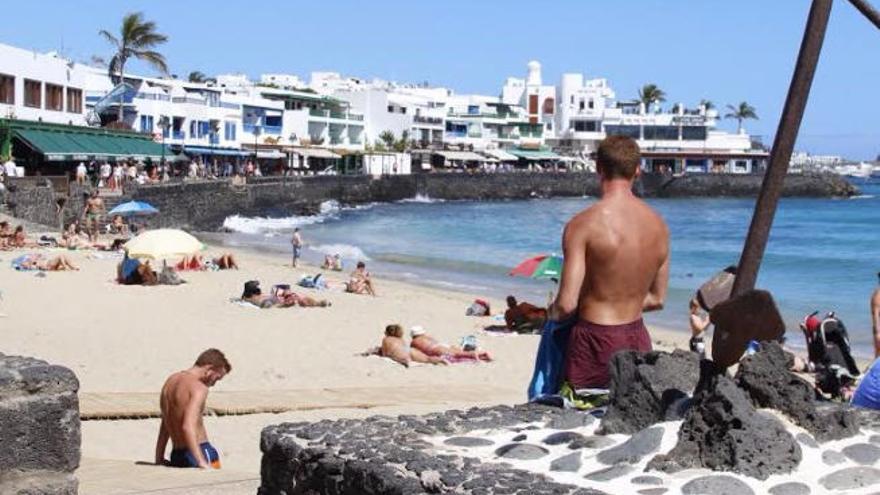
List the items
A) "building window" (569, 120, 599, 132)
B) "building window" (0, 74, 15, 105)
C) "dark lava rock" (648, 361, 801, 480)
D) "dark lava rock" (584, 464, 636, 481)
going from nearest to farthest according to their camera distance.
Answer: "dark lava rock" (648, 361, 801, 480), "dark lava rock" (584, 464, 636, 481), "building window" (0, 74, 15, 105), "building window" (569, 120, 599, 132)

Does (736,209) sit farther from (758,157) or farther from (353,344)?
(353,344)

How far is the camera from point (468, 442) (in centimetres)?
466

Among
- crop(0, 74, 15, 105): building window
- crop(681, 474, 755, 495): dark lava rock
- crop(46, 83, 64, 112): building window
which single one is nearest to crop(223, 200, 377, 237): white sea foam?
crop(46, 83, 64, 112): building window

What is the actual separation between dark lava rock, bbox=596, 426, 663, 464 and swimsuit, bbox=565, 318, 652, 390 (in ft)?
1.72

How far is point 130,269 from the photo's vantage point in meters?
23.0

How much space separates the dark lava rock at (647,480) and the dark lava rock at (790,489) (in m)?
0.33

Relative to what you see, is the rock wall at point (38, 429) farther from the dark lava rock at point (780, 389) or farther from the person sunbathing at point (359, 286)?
the person sunbathing at point (359, 286)

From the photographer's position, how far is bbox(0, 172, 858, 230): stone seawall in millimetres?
37625

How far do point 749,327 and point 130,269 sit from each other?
1970 cm

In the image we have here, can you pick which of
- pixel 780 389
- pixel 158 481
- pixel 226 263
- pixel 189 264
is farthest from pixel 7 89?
pixel 780 389

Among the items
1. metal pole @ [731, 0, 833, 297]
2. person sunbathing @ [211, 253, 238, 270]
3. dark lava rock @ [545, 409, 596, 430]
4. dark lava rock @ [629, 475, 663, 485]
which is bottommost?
person sunbathing @ [211, 253, 238, 270]

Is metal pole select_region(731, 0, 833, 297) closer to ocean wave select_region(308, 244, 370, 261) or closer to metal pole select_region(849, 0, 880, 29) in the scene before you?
metal pole select_region(849, 0, 880, 29)

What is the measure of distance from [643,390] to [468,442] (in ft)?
2.11

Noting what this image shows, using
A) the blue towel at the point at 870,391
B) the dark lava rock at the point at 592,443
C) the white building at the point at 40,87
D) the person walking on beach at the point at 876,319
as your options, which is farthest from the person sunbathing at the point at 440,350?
the white building at the point at 40,87
